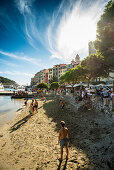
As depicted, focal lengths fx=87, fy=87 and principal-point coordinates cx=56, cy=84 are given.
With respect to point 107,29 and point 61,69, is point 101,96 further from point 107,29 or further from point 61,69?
point 61,69

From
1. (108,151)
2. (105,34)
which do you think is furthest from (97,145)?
(105,34)

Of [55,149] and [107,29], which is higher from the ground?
[107,29]

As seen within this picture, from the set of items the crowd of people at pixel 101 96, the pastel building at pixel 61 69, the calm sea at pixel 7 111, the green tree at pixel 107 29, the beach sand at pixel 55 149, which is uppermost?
the pastel building at pixel 61 69

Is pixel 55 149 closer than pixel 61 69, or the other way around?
pixel 55 149

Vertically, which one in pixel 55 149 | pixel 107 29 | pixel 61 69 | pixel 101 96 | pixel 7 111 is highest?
pixel 61 69

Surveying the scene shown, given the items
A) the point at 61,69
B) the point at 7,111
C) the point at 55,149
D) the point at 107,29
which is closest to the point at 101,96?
the point at 55,149

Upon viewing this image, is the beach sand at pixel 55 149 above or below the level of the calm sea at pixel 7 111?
above

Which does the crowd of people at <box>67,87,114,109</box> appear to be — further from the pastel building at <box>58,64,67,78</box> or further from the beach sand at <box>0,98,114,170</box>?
the pastel building at <box>58,64,67,78</box>

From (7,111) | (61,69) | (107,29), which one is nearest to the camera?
(107,29)

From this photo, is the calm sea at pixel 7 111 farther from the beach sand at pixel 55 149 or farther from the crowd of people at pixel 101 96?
the crowd of people at pixel 101 96

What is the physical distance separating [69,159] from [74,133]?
236 centimetres

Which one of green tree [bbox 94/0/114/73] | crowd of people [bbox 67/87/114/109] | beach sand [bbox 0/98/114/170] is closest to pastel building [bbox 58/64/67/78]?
crowd of people [bbox 67/87/114/109]

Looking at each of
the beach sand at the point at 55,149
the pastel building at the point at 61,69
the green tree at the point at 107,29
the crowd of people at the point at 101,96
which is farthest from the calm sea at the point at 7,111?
the pastel building at the point at 61,69

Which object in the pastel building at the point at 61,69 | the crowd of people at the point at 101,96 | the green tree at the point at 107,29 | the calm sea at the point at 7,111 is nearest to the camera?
the crowd of people at the point at 101,96
